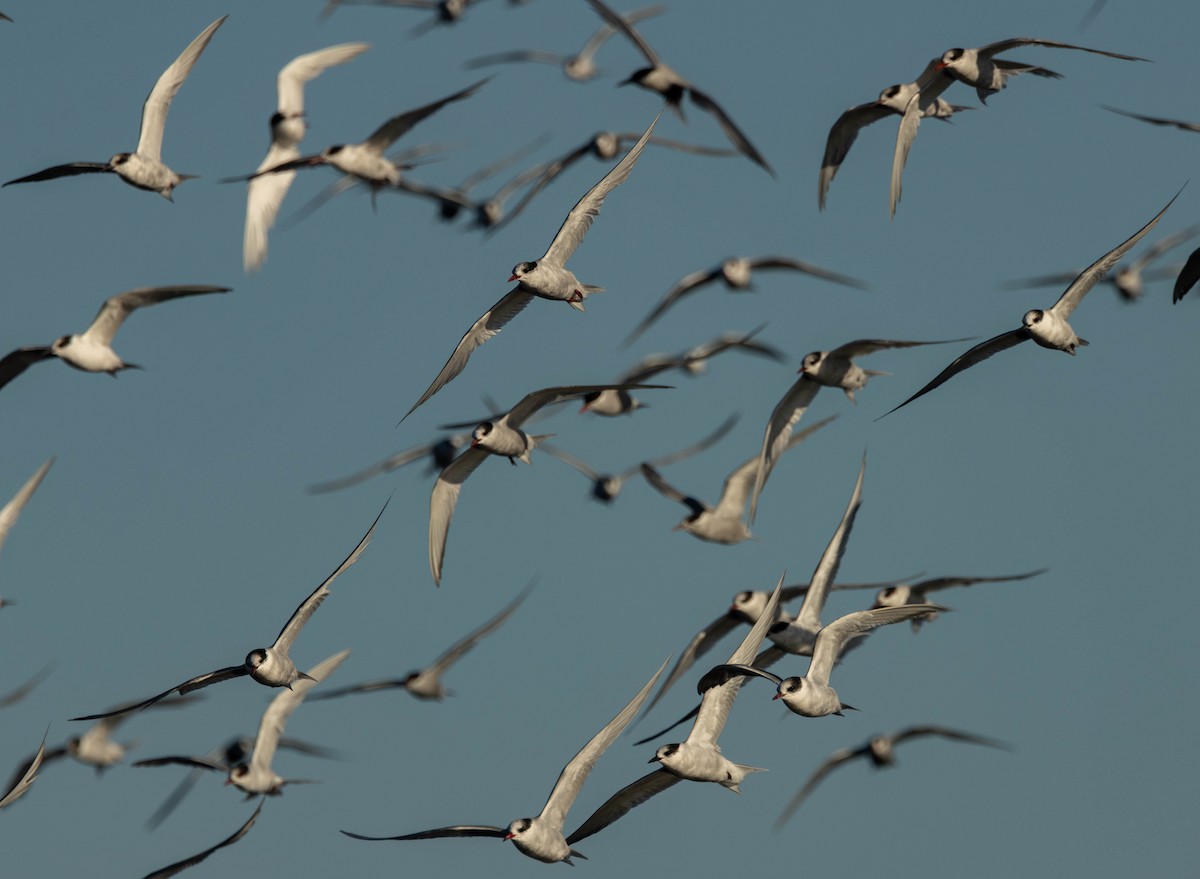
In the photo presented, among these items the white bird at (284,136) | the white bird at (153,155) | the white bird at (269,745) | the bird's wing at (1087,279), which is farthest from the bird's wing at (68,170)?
the bird's wing at (1087,279)

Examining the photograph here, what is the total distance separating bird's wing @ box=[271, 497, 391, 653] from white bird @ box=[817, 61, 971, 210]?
316 inches

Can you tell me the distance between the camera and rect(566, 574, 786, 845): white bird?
838 inches

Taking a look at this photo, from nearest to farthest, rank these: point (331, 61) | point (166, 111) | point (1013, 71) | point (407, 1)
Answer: point (1013, 71) < point (166, 111) < point (331, 61) < point (407, 1)

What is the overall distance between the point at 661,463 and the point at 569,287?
858 cm

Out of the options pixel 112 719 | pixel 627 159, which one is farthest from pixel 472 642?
pixel 627 159

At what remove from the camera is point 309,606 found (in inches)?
884

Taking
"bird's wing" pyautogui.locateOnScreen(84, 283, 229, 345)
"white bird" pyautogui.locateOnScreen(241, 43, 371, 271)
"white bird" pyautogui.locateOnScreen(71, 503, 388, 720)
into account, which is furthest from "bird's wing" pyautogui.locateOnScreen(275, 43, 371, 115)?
"white bird" pyautogui.locateOnScreen(71, 503, 388, 720)

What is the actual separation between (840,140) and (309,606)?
9532mm

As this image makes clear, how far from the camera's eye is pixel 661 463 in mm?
31375

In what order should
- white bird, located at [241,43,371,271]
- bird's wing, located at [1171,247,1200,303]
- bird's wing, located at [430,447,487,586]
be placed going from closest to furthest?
bird's wing, located at [1171,247,1200,303], bird's wing, located at [430,447,487,586], white bird, located at [241,43,371,271]

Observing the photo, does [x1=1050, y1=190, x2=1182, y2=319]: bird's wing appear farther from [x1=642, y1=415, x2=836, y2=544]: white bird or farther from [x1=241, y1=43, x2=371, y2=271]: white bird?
[x1=241, y1=43, x2=371, y2=271]: white bird

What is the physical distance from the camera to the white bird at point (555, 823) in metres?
21.9

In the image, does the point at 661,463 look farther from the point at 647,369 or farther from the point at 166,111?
the point at 166,111

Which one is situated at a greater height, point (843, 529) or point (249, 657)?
point (843, 529)
